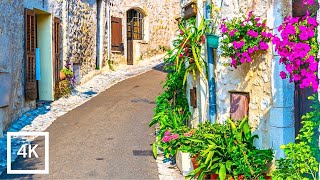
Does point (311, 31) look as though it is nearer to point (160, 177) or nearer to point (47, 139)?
point (160, 177)

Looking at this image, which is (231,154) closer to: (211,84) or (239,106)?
(239,106)

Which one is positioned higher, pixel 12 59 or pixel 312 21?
pixel 312 21

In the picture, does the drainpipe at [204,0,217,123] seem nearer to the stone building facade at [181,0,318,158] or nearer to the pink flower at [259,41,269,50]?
the stone building facade at [181,0,318,158]

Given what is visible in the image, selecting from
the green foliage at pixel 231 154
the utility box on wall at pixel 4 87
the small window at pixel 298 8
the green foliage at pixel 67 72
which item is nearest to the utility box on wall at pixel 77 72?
the green foliage at pixel 67 72

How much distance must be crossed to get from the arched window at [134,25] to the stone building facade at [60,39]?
0.66 ft

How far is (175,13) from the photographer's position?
21469mm

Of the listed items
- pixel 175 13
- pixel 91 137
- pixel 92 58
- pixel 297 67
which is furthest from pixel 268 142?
pixel 175 13

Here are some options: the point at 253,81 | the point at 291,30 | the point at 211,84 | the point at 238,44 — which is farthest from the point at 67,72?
the point at 291,30

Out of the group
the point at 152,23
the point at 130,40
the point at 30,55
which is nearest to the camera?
the point at 30,55

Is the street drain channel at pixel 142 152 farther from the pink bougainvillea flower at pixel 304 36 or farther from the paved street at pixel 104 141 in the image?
the pink bougainvillea flower at pixel 304 36

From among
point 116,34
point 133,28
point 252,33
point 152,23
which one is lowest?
point 252,33

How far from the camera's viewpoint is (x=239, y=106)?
570 cm

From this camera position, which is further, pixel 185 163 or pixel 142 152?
pixel 142 152

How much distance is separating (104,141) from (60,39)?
5792mm
